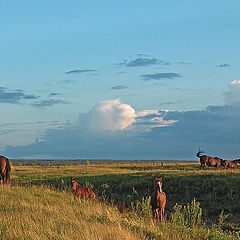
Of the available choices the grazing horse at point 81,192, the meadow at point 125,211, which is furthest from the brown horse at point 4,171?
the grazing horse at point 81,192

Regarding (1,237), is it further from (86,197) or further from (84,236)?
(86,197)

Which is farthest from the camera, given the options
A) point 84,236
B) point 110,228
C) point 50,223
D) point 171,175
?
point 171,175

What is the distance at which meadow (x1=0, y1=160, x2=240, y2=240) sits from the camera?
8.84 meters

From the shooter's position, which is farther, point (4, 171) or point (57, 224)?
point (4, 171)

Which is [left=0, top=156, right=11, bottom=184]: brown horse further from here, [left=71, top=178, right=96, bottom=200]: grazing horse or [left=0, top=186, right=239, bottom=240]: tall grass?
[left=0, top=186, right=239, bottom=240]: tall grass

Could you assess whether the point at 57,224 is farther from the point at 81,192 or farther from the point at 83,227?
the point at 81,192

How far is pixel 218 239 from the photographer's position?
9.23 m

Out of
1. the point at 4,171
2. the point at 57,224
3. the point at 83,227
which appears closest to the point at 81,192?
the point at 4,171

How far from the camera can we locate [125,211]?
1377 centimetres

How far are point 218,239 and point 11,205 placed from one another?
7.35 meters

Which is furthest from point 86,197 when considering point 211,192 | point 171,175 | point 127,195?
point 171,175

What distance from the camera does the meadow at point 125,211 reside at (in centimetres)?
884

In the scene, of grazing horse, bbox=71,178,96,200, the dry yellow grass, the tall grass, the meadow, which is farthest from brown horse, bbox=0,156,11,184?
the tall grass

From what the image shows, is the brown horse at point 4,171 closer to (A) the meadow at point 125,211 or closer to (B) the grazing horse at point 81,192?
(A) the meadow at point 125,211
